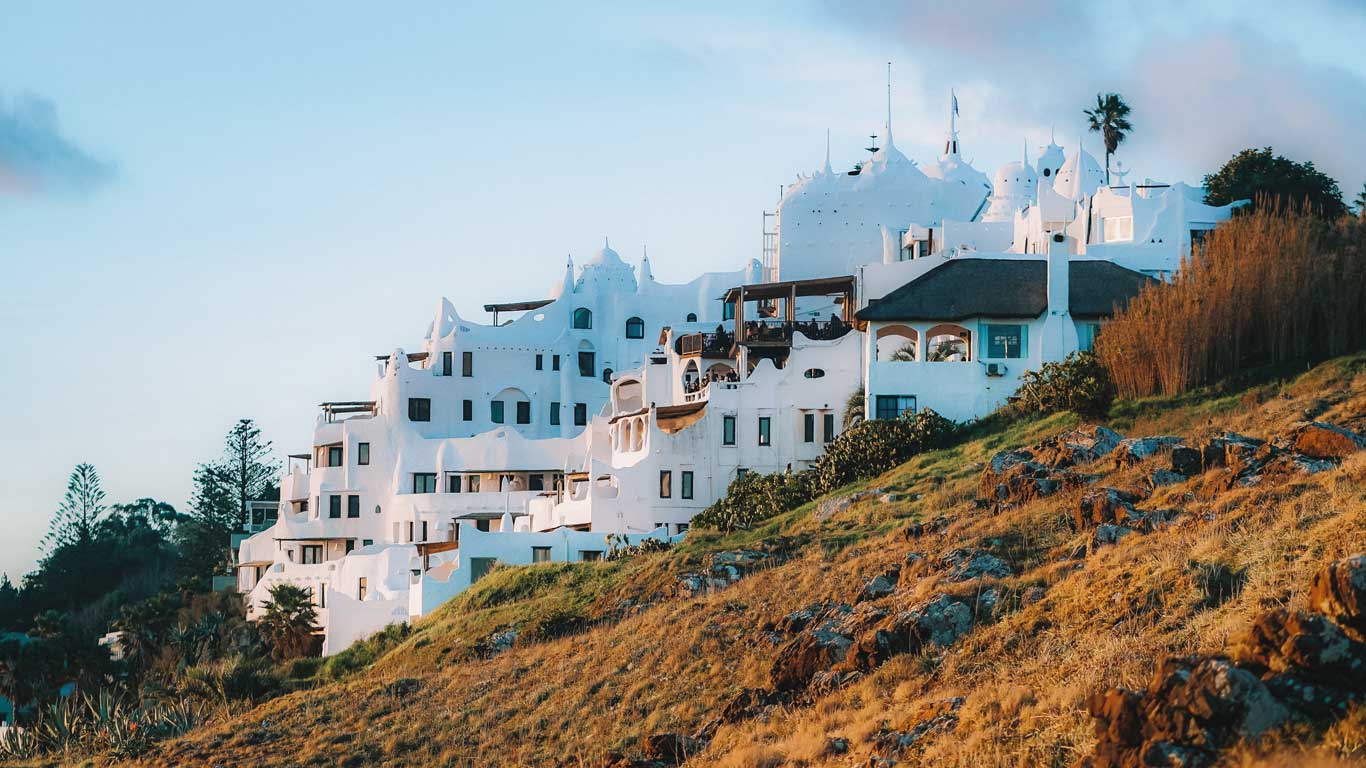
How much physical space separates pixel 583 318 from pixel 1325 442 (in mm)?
53693

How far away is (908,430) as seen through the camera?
42.5m

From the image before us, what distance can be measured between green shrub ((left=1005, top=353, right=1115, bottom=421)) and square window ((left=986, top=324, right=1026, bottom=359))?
7.77ft

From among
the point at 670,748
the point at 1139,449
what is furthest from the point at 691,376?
the point at 670,748

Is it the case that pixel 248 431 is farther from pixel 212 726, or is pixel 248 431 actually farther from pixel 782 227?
pixel 212 726

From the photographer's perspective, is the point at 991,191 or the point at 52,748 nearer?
the point at 52,748

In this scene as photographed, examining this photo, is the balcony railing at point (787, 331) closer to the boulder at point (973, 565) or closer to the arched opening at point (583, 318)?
the arched opening at point (583, 318)

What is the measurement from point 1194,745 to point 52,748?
1075 inches

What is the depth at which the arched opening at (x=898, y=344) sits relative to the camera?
156ft

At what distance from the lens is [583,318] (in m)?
75.3

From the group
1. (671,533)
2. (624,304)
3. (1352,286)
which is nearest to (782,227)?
(624,304)

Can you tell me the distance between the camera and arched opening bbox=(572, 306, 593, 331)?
246ft

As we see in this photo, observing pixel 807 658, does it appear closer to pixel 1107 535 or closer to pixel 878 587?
pixel 878 587

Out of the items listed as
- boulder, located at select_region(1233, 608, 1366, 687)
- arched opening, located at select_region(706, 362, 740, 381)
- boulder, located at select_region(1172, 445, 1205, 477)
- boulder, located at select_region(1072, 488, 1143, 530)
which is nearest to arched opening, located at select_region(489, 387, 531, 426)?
arched opening, located at select_region(706, 362, 740, 381)

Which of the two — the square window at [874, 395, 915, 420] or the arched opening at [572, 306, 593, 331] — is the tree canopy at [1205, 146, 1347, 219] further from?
the arched opening at [572, 306, 593, 331]
